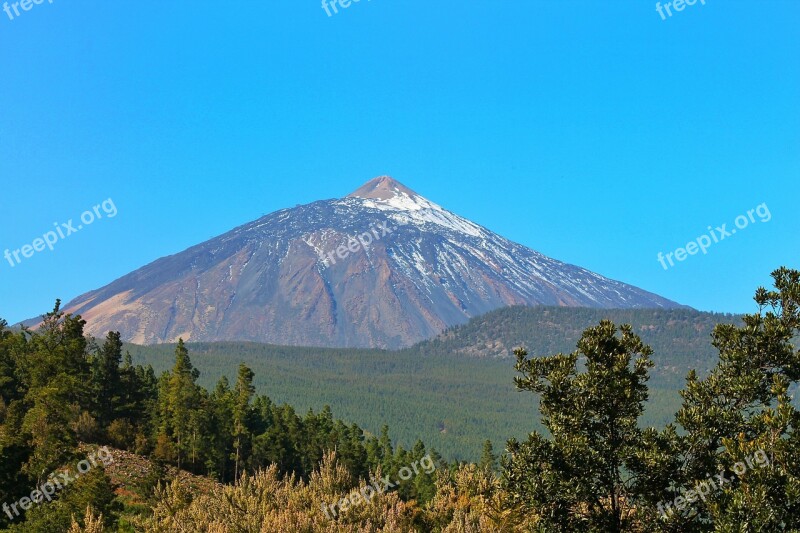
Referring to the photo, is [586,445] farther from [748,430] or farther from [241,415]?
[241,415]

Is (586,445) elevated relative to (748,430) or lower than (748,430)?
elevated

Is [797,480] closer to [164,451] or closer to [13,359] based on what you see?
[164,451]

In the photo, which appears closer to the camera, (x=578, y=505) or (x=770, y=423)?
(x=770, y=423)

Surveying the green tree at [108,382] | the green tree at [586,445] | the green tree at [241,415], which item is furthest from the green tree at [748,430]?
the green tree at [108,382]

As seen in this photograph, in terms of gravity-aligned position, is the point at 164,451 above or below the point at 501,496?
above

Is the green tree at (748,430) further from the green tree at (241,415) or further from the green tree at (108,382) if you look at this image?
the green tree at (108,382)

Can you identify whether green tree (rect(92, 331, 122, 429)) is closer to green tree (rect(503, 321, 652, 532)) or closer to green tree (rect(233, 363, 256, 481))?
green tree (rect(233, 363, 256, 481))

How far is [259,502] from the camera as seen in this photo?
2809cm

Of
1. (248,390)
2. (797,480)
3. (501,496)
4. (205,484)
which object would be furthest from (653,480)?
(248,390)

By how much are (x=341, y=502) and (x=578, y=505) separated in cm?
978

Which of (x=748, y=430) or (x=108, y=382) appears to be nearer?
(x=748, y=430)

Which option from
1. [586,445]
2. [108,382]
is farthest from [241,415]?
[586,445]

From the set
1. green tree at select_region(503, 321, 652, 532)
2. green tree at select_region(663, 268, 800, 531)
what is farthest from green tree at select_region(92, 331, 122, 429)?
green tree at select_region(663, 268, 800, 531)

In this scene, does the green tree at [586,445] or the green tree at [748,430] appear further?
the green tree at [586,445]
